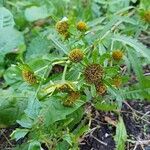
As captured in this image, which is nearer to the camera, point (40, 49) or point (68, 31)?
point (68, 31)

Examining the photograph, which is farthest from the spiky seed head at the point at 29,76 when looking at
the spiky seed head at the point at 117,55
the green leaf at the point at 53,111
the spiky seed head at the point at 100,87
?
the spiky seed head at the point at 117,55

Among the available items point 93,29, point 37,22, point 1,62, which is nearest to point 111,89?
point 93,29

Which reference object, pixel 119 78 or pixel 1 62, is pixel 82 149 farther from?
pixel 1 62

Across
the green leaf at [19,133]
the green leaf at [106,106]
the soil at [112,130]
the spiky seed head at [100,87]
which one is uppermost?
the spiky seed head at [100,87]

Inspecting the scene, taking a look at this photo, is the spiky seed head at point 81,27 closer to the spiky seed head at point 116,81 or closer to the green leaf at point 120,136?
the spiky seed head at point 116,81

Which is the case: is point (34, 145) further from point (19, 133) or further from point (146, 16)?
point (146, 16)

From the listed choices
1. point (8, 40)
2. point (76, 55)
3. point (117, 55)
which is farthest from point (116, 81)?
point (8, 40)
